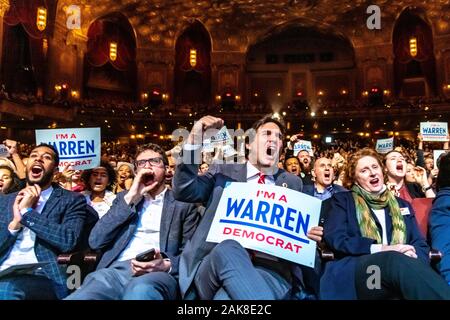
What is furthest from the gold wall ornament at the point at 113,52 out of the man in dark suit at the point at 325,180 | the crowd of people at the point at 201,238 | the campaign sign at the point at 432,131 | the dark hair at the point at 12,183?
the crowd of people at the point at 201,238

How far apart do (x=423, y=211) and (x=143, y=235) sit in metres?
2.31

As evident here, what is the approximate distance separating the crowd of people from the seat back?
0.36 feet

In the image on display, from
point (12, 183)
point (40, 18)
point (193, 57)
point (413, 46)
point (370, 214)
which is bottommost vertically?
point (370, 214)

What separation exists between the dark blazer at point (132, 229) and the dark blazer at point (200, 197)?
184mm

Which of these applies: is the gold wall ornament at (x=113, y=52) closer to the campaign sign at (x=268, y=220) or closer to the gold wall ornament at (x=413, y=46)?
the gold wall ornament at (x=413, y=46)

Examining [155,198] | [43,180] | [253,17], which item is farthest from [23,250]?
[253,17]

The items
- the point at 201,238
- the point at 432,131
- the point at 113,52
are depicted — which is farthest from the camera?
the point at 113,52

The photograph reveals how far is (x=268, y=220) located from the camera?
8.21 ft

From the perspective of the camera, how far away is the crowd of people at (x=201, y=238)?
7.46ft

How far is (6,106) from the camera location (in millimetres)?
14133

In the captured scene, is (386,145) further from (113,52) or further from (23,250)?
(113,52)

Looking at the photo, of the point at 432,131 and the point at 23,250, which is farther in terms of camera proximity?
the point at 432,131

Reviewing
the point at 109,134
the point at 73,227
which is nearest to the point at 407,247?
the point at 73,227

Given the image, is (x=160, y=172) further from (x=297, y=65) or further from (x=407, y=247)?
(x=297, y=65)
